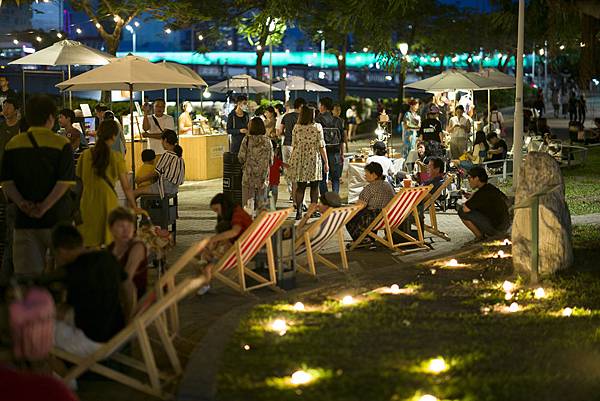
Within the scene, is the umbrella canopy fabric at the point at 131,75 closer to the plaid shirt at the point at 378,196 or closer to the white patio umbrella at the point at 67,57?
the plaid shirt at the point at 378,196

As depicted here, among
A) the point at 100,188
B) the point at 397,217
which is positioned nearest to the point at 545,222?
the point at 397,217

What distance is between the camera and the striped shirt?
12.6m

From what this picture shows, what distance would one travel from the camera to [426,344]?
7934 mm

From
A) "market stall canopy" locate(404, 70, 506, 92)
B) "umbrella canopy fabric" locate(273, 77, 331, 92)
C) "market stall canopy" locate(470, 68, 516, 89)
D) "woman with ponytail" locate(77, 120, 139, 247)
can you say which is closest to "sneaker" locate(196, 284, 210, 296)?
"woman with ponytail" locate(77, 120, 139, 247)

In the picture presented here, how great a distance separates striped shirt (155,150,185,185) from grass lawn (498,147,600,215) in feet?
23.3

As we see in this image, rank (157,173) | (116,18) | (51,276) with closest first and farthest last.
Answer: (51,276)
(157,173)
(116,18)

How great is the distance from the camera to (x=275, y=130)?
2177cm

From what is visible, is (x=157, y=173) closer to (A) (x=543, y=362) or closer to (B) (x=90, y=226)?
(B) (x=90, y=226)

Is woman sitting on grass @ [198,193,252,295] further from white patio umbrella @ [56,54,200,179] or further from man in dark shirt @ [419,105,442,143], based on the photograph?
man in dark shirt @ [419,105,442,143]

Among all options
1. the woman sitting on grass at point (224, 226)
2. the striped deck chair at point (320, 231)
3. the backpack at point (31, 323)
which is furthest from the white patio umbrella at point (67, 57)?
the backpack at point (31, 323)

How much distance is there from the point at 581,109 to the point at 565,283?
115ft

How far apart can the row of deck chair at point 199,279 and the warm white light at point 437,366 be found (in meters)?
1.57

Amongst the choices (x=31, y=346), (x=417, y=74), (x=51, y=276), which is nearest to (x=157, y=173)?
(x=51, y=276)

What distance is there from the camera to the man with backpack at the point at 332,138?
16.5 meters
